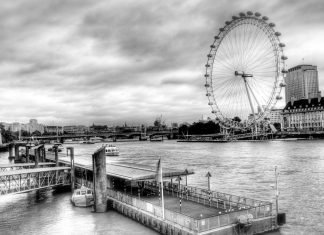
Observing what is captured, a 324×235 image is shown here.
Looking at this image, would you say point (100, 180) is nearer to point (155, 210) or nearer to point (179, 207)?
point (155, 210)

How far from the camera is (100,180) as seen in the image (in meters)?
31.2

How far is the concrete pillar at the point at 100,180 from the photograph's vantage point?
103ft

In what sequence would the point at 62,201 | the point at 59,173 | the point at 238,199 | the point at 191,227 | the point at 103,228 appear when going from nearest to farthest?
the point at 191,227
the point at 238,199
the point at 103,228
the point at 62,201
the point at 59,173

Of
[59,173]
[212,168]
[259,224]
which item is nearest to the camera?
[259,224]

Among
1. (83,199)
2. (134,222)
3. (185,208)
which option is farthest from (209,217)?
(83,199)

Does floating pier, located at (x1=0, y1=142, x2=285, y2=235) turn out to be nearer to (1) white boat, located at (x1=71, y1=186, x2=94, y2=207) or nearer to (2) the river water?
(2) the river water

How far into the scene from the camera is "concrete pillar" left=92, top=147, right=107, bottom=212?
31.2 m

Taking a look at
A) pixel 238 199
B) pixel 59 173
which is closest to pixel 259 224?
pixel 238 199

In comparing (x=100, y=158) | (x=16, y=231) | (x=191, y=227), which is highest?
(x=100, y=158)

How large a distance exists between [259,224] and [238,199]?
93.4 inches

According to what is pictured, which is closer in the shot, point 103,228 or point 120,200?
point 103,228

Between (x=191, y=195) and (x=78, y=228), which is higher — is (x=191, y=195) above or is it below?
above

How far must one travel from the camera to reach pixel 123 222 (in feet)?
94.7

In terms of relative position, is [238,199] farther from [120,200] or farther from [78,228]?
[78,228]
